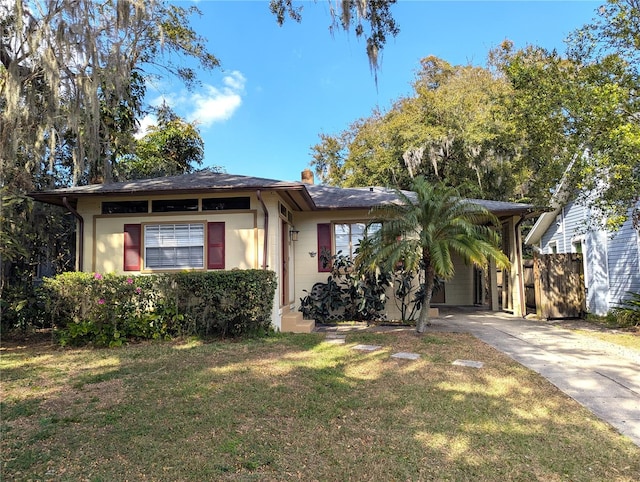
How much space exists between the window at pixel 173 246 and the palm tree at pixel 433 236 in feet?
12.2

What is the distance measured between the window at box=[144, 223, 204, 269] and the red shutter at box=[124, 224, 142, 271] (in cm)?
17

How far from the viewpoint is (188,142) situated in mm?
16438

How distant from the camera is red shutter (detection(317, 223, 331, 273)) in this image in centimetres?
998

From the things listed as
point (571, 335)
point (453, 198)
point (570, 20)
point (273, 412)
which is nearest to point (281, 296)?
point (453, 198)

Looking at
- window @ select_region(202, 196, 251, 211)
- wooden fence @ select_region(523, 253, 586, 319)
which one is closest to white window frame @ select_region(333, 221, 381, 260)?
window @ select_region(202, 196, 251, 211)

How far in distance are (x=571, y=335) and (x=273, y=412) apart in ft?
21.6

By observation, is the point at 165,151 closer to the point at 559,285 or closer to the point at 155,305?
the point at 155,305

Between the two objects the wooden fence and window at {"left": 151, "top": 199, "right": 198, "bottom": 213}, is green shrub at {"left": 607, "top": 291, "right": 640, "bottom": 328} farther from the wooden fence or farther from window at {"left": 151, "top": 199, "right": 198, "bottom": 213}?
window at {"left": 151, "top": 199, "right": 198, "bottom": 213}

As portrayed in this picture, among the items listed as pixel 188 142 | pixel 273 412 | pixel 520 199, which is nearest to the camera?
pixel 273 412

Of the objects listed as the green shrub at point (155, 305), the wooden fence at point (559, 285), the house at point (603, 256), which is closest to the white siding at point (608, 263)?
the house at point (603, 256)

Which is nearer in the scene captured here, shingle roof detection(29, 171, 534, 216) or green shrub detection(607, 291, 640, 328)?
shingle roof detection(29, 171, 534, 216)

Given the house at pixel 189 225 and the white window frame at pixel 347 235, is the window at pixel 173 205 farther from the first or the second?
the white window frame at pixel 347 235

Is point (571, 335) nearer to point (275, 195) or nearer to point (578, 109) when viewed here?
point (578, 109)

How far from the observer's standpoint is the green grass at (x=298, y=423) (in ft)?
9.20
